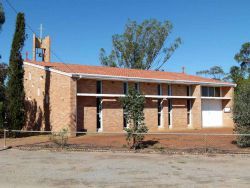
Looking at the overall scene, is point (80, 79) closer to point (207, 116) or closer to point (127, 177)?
point (207, 116)

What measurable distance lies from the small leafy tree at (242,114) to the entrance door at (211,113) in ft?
48.3

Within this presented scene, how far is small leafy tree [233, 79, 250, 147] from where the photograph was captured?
16359 mm

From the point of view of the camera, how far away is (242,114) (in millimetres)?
16656

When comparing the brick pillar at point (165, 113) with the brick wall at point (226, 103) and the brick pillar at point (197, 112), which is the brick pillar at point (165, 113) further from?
the brick wall at point (226, 103)

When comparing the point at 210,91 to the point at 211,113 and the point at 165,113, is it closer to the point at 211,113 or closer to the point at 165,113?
the point at 211,113

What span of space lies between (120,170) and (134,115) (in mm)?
5849

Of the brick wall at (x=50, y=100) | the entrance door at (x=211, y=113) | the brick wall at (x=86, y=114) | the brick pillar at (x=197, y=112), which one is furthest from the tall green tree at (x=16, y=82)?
the entrance door at (x=211, y=113)

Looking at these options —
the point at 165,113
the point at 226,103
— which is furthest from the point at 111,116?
the point at 226,103

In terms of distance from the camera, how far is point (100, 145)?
1775 cm

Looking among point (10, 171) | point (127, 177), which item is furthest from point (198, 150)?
point (10, 171)

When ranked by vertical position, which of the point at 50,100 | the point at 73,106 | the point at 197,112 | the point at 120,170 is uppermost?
the point at 50,100

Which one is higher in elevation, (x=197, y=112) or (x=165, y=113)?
(x=197, y=112)

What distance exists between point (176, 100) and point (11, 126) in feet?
41.4

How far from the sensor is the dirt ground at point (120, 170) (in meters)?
9.45
